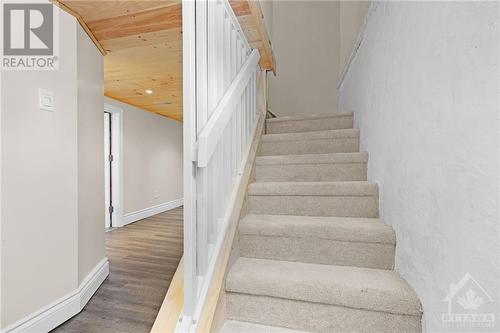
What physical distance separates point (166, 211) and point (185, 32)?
4717 mm

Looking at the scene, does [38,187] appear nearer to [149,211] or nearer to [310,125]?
[310,125]

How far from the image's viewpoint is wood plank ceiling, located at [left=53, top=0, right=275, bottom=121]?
1591 mm

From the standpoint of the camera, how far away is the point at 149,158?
4781mm

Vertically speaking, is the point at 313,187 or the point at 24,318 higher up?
the point at 313,187

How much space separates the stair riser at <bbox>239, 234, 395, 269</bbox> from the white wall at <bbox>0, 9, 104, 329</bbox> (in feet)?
3.94

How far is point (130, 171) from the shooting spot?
4.24 m

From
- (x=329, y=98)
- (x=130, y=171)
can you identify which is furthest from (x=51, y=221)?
(x=329, y=98)

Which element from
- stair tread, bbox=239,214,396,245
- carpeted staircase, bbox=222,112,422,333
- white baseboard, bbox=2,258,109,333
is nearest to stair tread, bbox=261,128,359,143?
carpeted staircase, bbox=222,112,422,333

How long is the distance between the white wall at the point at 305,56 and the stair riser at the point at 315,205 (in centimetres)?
266

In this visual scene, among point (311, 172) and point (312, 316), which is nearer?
point (312, 316)

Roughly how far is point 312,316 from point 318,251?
30 cm

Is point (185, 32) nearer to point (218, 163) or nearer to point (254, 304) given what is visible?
point (218, 163)

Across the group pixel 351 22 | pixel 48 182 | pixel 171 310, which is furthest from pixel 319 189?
pixel 351 22

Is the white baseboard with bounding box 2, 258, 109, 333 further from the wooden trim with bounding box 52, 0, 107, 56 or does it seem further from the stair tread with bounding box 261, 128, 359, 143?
the wooden trim with bounding box 52, 0, 107, 56
